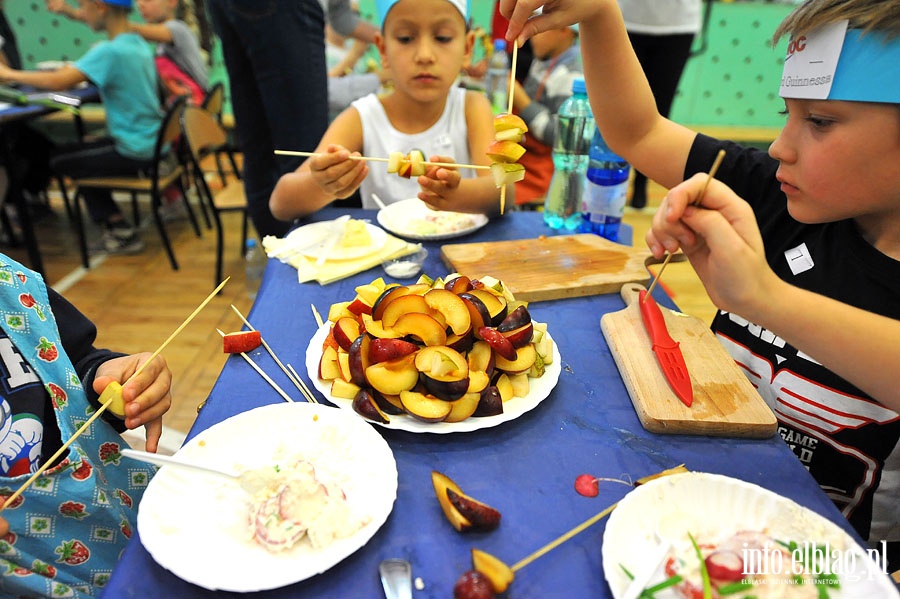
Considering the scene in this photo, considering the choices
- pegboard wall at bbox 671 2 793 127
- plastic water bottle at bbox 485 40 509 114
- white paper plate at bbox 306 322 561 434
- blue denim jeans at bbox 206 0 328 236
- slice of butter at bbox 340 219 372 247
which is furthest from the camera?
pegboard wall at bbox 671 2 793 127

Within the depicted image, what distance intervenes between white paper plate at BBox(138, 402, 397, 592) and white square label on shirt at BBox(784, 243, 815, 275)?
1.03 meters

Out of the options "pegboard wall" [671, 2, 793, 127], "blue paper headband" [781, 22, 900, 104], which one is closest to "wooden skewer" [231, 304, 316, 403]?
"blue paper headband" [781, 22, 900, 104]

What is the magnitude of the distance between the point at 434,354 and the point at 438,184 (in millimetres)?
816

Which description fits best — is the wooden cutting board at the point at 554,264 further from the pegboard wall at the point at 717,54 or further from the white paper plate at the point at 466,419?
the pegboard wall at the point at 717,54

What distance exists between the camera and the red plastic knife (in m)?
1.00

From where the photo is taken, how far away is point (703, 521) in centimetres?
76

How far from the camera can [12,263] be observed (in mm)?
1056

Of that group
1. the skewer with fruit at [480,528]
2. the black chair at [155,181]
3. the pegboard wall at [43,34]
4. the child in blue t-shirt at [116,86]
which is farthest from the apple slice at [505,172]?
the pegboard wall at [43,34]

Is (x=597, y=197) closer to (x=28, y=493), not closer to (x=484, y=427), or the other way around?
(x=484, y=427)

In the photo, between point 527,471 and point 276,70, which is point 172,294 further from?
point 527,471

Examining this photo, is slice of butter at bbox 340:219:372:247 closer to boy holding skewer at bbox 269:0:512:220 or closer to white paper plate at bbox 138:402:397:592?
boy holding skewer at bbox 269:0:512:220

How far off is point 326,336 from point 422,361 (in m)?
0.30

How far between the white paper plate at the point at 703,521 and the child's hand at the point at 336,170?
117cm

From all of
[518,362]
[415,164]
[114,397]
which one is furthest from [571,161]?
[114,397]
